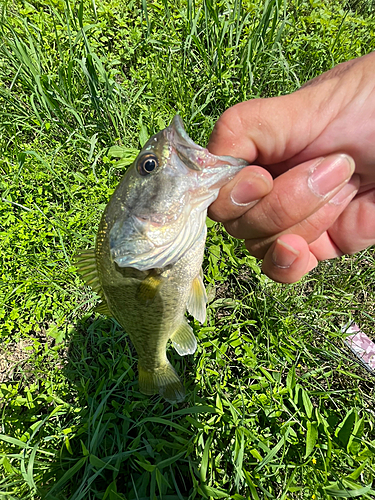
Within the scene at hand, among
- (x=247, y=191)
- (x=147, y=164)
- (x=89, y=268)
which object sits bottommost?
(x=89, y=268)

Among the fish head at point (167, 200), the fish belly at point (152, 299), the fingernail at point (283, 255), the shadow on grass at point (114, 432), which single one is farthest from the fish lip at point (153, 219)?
the shadow on grass at point (114, 432)

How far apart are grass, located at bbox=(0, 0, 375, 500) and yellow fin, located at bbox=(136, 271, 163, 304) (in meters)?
1.00

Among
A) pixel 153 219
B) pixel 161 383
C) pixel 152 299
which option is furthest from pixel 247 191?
pixel 161 383

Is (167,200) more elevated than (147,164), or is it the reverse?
(147,164)

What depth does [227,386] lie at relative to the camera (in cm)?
239

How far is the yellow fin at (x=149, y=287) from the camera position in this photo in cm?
151

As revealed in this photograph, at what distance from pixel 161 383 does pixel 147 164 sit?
1.42 metres

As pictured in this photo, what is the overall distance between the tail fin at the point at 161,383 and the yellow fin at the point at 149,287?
674 millimetres

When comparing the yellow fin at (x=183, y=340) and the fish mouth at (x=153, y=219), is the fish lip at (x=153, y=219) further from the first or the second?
the yellow fin at (x=183, y=340)

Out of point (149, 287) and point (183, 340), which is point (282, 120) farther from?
point (183, 340)

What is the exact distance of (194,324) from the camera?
2.53 m

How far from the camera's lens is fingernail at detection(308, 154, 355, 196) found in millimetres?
1412

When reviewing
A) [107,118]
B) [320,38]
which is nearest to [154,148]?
[107,118]

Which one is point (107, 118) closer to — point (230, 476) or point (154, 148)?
point (154, 148)
